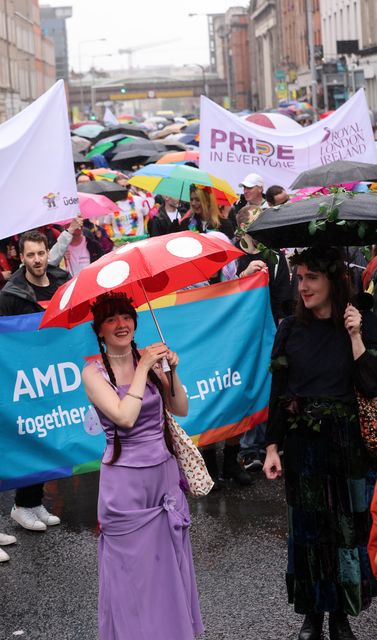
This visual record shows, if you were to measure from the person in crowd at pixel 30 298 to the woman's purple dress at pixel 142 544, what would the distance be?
251cm

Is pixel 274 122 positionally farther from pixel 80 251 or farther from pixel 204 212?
pixel 204 212

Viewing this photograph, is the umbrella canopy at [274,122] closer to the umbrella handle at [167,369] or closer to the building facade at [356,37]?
the umbrella handle at [167,369]

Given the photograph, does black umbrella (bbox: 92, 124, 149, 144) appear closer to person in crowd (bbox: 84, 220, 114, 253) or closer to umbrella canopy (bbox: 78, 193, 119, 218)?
person in crowd (bbox: 84, 220, 114, 253)

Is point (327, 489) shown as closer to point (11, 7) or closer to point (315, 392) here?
point (315, 392)

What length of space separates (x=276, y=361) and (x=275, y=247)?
522 mm

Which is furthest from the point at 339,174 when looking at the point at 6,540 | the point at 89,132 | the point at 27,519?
the point at 89,132

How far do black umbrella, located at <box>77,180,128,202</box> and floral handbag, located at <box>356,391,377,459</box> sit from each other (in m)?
10.1

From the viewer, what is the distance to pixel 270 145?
502 inches

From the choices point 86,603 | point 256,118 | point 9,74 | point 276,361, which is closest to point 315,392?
point 276,361

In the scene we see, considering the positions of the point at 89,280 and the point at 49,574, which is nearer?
the point at 89,280

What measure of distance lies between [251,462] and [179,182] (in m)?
3.59

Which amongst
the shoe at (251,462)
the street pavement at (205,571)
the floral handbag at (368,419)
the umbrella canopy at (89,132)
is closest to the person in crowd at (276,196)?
the shoe at (251,462)

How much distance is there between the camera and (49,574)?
6.28 meters

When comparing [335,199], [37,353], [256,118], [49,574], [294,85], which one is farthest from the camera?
[294,85]
